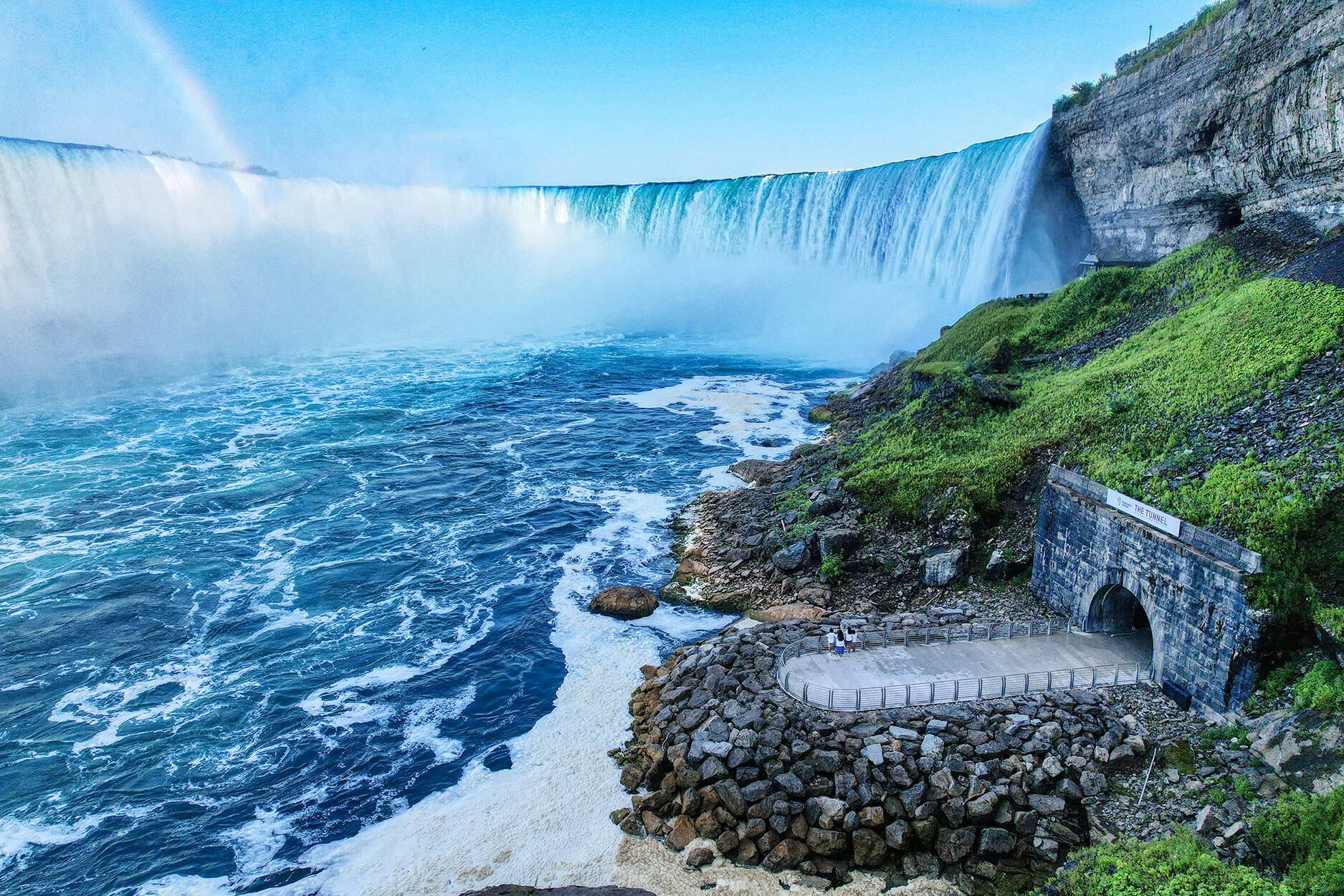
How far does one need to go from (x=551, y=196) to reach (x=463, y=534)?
6656 centimetres

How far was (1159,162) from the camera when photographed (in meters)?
38.2

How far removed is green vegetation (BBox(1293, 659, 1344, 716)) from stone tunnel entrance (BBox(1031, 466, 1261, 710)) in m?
0.75

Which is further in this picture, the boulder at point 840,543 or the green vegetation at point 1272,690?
the boulder at point 840,543

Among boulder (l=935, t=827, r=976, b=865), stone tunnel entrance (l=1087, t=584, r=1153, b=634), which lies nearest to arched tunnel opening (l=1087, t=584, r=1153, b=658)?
stone tunnel entrance (l=1087, t=584, r=1153, b=634)

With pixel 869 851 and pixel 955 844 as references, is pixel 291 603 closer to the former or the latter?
pixel 869 851

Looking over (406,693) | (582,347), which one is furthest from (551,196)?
(406,693)

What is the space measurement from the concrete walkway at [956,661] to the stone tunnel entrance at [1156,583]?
0.77m

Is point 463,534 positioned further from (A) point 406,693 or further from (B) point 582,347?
(B) point 582,347

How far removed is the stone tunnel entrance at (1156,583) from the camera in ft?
49.7

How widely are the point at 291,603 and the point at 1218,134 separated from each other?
135 feet

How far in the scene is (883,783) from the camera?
49.8ft


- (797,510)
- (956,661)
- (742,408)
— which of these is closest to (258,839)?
(956,661)

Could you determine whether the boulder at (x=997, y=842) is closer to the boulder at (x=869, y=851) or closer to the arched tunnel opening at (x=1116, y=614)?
the boulder at (x=869, y=851)

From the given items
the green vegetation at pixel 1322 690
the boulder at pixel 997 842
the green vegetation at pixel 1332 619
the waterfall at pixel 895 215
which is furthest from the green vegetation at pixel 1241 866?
the waterfall at pixel 895 215
